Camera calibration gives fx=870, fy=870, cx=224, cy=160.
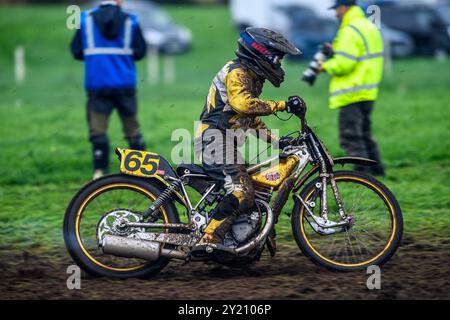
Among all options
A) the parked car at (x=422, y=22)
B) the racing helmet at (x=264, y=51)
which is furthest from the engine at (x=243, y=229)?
the parked car at (x=422, y=22)

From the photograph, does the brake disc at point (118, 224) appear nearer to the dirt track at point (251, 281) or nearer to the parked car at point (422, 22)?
the dirt track at point (251, 281)

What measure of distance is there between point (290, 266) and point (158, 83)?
648 inches

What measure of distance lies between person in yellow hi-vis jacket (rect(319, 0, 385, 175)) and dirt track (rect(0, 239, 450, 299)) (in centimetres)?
334

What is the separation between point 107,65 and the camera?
10.7 m

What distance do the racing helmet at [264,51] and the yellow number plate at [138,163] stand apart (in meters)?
1.05

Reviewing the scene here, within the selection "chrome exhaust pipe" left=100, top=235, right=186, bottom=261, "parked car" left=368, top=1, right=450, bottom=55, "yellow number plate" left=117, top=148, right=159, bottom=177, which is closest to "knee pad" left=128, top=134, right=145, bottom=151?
"yellow number plate" left=117, top=148, right=159, bottom=177

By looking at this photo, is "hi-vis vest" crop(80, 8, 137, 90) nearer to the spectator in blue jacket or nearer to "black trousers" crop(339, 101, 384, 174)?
the spectator in blue jacket

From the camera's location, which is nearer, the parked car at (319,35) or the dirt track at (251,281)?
the dirt track at (251,281)

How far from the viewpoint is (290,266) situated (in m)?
7.13

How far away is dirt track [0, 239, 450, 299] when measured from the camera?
20.6ft

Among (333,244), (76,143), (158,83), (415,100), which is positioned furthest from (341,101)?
(158,83)

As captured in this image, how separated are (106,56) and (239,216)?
4.61 m

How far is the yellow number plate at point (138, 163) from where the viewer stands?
264 inches
